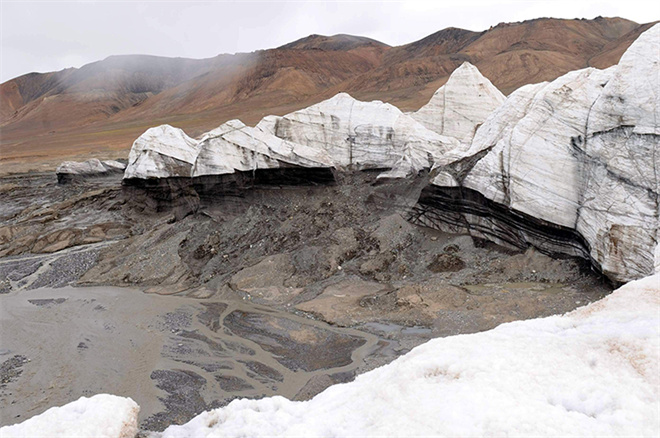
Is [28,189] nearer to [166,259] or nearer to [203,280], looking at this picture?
[166,259]

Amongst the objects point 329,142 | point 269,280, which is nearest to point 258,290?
point 269,280

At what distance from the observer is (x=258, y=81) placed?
317ft

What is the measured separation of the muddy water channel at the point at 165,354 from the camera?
8.48 meters

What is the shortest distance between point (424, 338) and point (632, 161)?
588cm

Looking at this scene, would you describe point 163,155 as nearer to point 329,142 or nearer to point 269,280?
point 329,142

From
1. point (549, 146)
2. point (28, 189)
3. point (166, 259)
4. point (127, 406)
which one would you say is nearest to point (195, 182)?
point (166, 259)

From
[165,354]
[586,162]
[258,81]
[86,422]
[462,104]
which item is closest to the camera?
[86,422]

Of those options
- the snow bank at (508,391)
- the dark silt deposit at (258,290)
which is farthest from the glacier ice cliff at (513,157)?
the snow bank at (508,391)

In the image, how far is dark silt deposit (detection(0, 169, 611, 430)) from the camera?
9.15m

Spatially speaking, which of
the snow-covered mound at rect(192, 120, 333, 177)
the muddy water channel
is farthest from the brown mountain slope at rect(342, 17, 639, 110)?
the muddy water channel

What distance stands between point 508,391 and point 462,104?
1912 cm

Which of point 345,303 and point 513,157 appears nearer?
point 345,303

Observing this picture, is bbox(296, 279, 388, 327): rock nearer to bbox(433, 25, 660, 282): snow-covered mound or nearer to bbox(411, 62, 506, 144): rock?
bbox(433, 25, 660, 282): snow-covered mound

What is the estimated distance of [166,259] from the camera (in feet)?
51.3
